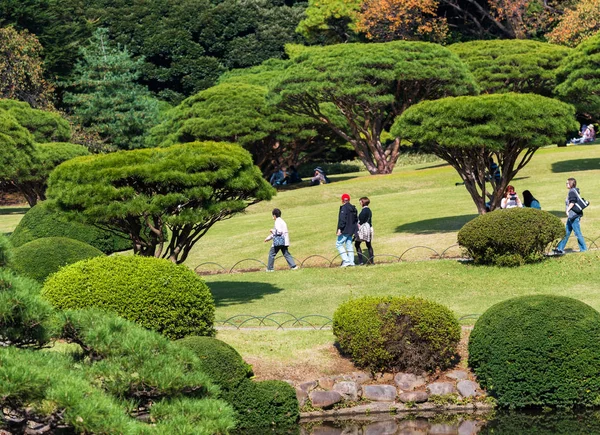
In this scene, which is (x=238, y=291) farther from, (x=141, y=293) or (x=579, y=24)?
(x=579, y=24)

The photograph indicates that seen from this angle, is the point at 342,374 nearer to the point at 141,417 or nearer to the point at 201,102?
the point at 141,417

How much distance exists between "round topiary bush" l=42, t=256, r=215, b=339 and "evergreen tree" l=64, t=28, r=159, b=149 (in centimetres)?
4180

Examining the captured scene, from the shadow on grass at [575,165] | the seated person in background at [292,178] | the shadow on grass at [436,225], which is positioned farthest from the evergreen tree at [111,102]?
the shadow on grass at [436,225]

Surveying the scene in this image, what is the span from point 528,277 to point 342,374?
Result: 6.99m

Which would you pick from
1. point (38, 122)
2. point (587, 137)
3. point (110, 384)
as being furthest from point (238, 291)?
point (587, 137)

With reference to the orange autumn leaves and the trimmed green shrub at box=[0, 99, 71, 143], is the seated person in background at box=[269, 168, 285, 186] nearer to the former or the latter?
the trimmed green shrub at box=[0, 99, 71, 143]

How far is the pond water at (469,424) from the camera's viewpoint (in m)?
13.1

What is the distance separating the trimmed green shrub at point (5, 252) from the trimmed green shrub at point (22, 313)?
787mm

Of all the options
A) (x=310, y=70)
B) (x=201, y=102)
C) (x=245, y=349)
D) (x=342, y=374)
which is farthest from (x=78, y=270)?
(x=201, y=102)

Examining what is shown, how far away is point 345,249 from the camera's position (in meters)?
23.5

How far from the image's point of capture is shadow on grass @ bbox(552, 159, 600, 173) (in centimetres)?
3825

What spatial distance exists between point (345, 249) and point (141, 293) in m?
9.57

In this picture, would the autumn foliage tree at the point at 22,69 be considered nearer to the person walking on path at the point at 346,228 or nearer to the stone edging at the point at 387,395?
the person walking on path at the point at 346,228

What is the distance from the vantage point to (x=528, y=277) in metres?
20.3
